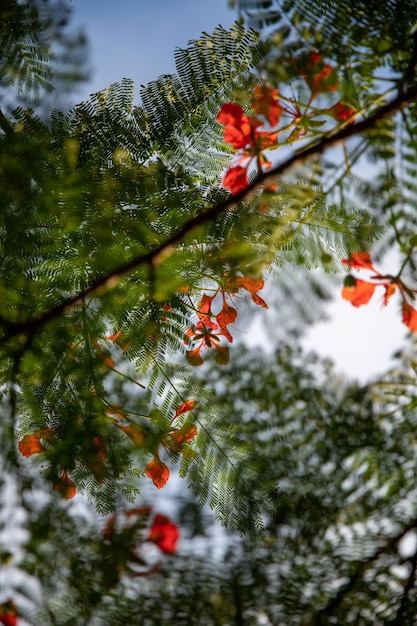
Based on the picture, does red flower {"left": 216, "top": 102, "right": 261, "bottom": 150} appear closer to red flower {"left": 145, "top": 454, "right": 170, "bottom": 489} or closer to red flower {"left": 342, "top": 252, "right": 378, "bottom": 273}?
red flower {"left": 342, "top": 252, "right": 378, "bottom": 273}

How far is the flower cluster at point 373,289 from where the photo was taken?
0.70 meters

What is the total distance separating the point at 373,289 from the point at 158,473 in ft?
1.41

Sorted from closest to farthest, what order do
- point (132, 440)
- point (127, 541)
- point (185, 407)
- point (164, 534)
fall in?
point (127, 541), point (164, 534), point (132, 440), point (185, 407)

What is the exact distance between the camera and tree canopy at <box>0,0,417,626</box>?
65cm

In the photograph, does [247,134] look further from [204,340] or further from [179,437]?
[179,437]

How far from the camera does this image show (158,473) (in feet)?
2.98

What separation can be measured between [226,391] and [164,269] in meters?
0.31

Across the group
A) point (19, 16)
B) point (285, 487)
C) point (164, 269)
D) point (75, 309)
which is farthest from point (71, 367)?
point (19, 16)

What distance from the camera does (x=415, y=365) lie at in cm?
87

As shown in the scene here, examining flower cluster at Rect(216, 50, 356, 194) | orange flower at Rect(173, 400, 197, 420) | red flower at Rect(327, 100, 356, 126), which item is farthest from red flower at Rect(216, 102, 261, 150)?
orange flower at Rect(173, 400, 197, 420)

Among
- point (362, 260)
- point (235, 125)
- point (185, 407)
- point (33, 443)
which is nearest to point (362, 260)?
point (362, 260)

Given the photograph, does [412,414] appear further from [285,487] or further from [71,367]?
[71,367]

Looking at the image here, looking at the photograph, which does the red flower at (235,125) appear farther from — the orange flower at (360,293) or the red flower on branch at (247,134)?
the orange flower at (360,293)

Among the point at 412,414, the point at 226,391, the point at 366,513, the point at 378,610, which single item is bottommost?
the point at 378,610
